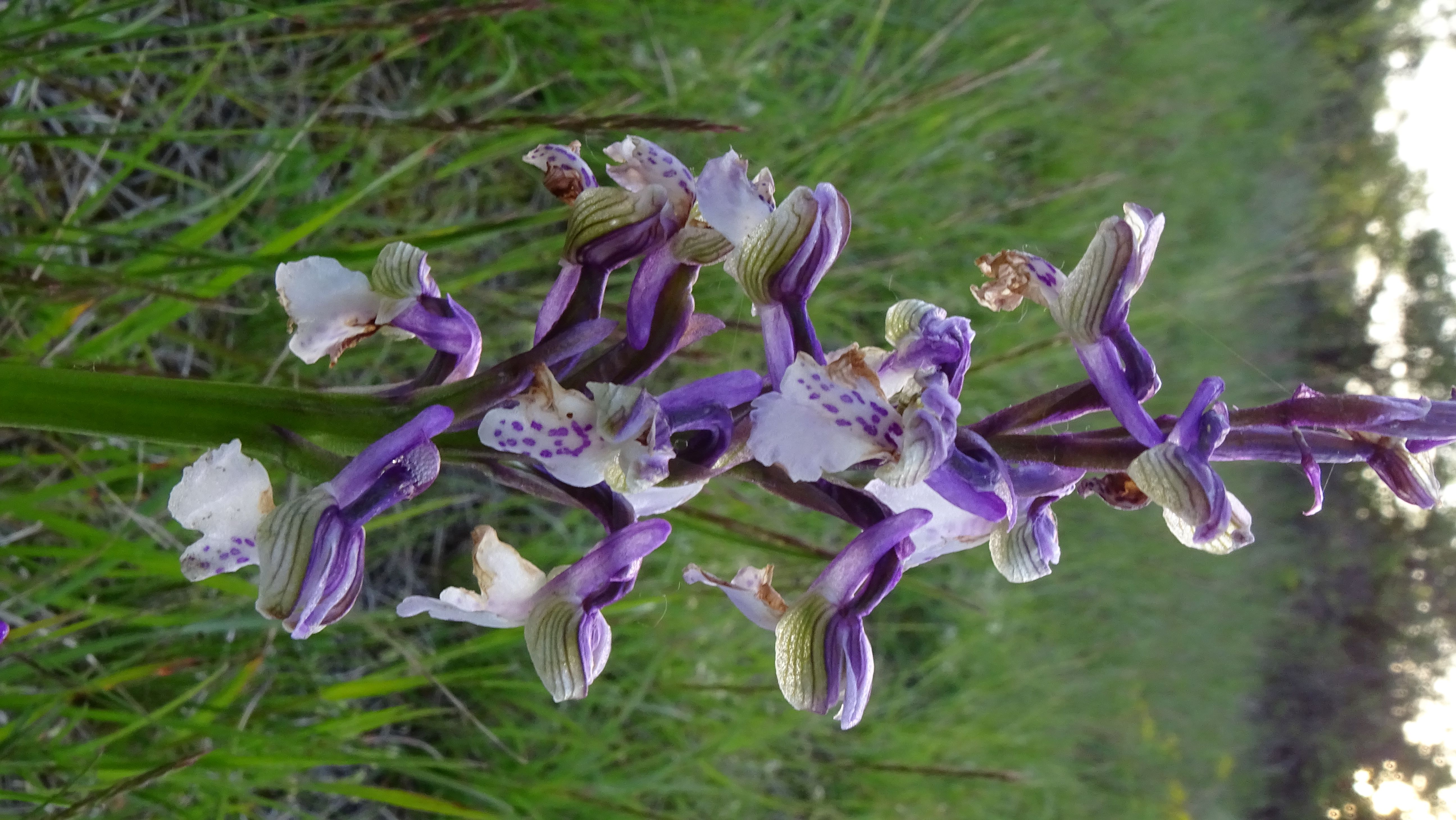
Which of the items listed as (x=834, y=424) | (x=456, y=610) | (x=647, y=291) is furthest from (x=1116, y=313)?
(x=456, y=610)

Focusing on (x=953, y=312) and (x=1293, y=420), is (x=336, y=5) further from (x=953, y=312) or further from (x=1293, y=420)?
(x=953, y=312)

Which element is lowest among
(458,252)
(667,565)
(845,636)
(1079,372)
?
(1079,372)

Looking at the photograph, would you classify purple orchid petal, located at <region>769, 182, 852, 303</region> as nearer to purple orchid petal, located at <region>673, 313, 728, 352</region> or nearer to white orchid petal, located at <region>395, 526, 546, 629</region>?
purple orchid petal, located at <region>673, 313, 728, 352</region>

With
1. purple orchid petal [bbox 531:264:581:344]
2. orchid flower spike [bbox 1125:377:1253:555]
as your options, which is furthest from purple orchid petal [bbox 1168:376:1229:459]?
purple orchid petal [bbox 531:264:581:344]

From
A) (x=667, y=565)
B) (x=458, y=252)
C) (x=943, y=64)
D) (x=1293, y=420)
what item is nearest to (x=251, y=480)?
(x=1293, y=420)

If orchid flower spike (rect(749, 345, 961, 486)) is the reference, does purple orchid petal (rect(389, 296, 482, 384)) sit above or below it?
below

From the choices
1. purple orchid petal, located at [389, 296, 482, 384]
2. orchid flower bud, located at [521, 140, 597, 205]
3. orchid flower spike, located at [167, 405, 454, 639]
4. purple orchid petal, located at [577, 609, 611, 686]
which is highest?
orchid flower bud, located at [521, 140, 597, 205]

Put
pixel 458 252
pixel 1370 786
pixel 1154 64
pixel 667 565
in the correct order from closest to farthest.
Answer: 1. pixel 458 252
2. pixel 667 565
3. pixel 1154 64
4. pixel 1370 786

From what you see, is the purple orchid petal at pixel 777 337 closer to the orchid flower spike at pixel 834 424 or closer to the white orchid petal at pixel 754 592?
the orchid flower spike at pixel 834 424
